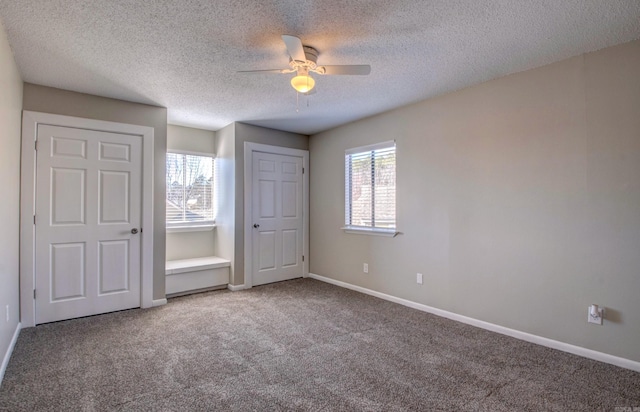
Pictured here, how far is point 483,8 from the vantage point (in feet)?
6.66

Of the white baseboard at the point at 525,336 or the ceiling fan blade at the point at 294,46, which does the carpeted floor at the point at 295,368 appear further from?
the ceiling fan blade at the point at 294,46

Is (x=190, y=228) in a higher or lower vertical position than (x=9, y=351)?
higher

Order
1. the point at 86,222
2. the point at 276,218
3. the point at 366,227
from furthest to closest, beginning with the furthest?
the point at 276,218 < the point at 366,227 < the point at 86,222

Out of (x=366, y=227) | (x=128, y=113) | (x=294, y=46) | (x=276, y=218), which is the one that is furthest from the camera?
(x=276, y=218)

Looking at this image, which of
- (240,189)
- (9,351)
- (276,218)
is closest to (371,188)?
(276,218)

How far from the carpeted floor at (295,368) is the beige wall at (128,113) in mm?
789

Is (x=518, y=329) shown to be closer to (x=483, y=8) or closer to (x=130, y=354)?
(x=483, y=8)

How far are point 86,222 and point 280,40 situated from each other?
2791 millimetres

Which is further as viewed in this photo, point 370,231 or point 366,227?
point 366,227

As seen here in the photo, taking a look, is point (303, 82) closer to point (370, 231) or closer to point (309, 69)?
point (309, 69)

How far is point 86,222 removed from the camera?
3490mm

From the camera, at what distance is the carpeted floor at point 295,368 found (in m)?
2.00

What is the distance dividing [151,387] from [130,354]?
621mm

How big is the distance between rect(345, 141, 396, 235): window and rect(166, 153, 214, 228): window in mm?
2104
